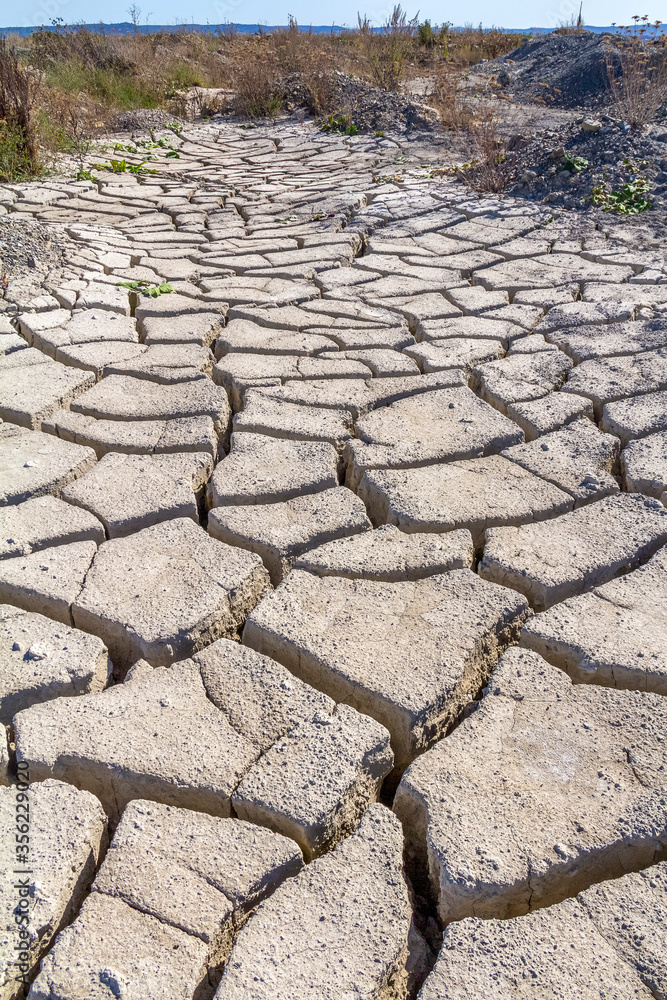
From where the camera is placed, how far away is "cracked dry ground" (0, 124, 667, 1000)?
97cm

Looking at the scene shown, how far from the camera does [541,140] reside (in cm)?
A: 500

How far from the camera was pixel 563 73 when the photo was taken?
8.78 meters

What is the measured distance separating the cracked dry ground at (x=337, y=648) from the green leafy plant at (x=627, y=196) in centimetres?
156

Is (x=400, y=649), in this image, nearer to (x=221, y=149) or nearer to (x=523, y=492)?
(x=523, y=492)

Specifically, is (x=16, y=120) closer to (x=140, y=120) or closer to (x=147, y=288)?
(x=147, y=288)

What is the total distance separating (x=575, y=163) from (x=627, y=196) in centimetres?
51

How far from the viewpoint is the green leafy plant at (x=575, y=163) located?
4.58 meters

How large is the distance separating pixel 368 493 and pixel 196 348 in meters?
1.14

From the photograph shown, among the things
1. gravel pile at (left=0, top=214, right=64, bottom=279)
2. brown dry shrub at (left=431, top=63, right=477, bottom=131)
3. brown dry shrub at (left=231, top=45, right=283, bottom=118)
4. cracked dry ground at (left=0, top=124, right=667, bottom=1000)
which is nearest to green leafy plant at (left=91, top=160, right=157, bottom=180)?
gravel pile at (left=0, top=214, right=64, bottom=279)

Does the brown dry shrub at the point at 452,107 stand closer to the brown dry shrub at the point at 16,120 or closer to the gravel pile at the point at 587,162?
the gravel pile at the point at 587,162

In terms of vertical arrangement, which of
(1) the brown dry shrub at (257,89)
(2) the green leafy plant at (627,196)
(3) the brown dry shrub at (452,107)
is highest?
(1) the brown dry shrub at (257,89)

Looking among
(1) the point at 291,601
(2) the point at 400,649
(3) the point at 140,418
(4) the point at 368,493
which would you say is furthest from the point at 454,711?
(3) the point at 140,418

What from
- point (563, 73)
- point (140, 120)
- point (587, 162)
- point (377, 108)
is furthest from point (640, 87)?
point (140, 120)

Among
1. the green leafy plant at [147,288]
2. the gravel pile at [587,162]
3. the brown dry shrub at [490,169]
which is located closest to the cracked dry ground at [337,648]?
the green leafy plant at [147,288]
